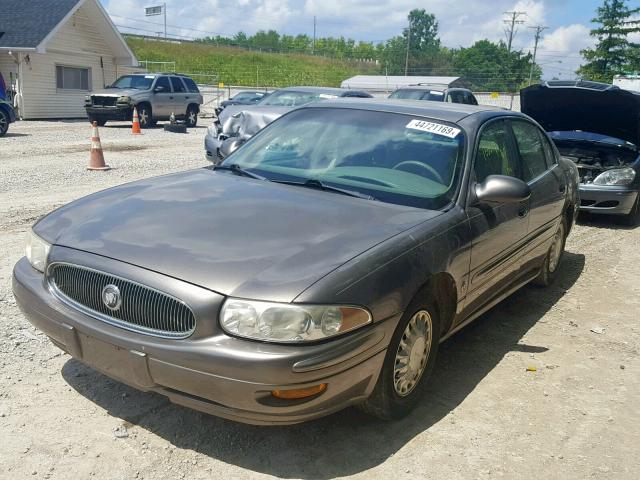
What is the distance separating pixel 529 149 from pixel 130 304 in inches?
138

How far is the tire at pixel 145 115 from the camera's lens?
21447 millimetres

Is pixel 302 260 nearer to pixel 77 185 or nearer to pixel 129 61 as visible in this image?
pixel 77 185

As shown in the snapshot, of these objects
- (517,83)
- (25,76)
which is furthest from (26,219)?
(517,83)

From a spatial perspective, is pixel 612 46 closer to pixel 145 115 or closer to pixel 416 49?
pixel 145 115

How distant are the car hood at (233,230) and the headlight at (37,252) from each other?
0.14 ft

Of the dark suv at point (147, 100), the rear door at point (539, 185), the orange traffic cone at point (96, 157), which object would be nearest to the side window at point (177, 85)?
the dark suv at point (147, 100)

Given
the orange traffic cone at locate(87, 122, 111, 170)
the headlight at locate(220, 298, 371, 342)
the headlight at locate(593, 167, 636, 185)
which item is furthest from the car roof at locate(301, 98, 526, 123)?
the orange traffic cone at locate(87, 122, 111, 170)

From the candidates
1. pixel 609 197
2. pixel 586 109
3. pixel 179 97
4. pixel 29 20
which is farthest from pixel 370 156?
pixel 29 20

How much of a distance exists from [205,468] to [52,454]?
27.5 inches

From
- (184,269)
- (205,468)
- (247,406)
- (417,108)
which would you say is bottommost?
(205,468)

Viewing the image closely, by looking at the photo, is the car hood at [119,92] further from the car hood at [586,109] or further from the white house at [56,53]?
the car hood at [586,109]

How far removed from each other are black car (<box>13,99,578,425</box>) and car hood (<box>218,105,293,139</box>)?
600 centimetres

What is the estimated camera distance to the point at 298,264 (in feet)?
8.88

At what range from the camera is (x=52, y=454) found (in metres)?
2.84
